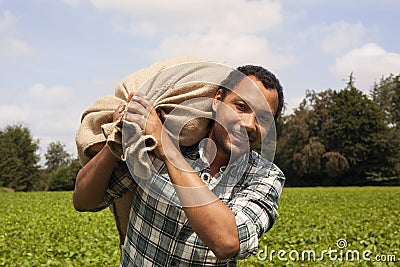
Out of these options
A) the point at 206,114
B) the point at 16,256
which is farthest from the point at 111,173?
the point at 16,256

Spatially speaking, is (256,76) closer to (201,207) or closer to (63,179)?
(201,207)

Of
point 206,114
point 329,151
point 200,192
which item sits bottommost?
point 200,192

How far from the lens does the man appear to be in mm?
1416

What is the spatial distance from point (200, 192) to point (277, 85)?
463mm

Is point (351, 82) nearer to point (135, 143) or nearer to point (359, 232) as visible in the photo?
point (359, 232)

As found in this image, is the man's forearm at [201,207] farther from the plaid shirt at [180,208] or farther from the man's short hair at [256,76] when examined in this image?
the man's short hair at [256,76]

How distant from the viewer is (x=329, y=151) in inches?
1801

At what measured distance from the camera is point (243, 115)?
1.54 m

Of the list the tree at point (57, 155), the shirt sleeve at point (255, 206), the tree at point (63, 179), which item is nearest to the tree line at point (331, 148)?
the tree at point (63, 179)

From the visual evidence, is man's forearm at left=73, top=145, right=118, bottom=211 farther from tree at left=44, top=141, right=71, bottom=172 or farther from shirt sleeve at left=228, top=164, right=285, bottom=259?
tree at left=44, top=141, right=71, bottom=172

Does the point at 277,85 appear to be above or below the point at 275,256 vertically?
above

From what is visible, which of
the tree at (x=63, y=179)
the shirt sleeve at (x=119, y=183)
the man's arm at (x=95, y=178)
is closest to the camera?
the man's arm at (x=95, y=178)

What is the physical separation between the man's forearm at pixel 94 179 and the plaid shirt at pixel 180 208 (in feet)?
0.18

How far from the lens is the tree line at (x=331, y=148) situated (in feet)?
142
